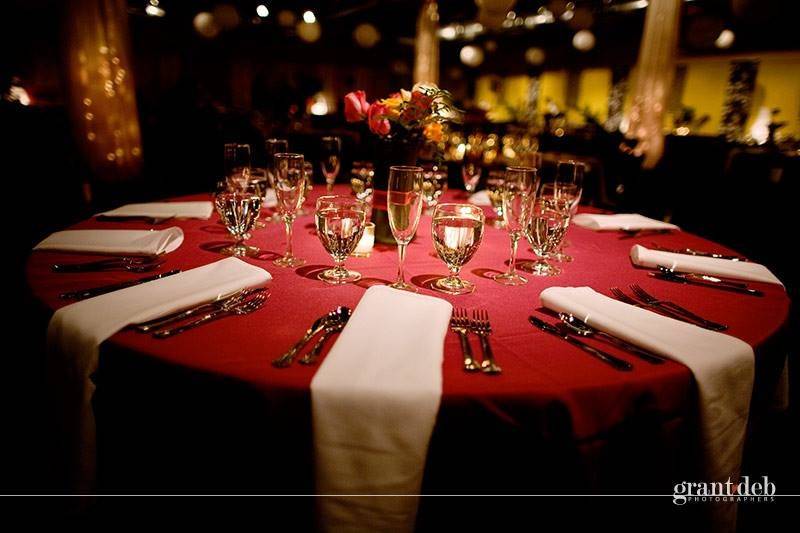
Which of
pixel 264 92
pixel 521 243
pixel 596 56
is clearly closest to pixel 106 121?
pixel 264 92

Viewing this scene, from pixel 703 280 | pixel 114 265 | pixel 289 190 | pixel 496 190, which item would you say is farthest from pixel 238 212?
pixel 703 280

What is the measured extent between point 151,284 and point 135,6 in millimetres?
14514

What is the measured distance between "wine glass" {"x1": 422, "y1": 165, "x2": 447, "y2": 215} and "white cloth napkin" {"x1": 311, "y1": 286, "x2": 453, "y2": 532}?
112 centimetres

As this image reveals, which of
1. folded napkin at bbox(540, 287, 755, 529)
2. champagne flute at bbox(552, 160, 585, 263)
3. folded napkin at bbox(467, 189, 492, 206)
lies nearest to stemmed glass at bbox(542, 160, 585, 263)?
champagne flute at bbox(552, 160, 585, 263)

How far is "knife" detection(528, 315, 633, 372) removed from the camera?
2.97 feet

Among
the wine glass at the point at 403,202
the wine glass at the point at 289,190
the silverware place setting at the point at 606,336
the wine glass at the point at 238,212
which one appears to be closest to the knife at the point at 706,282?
the silverware place setting at the point at 606,336

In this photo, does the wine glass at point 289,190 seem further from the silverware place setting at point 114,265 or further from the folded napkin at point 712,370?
the folded napkin at point 712,370

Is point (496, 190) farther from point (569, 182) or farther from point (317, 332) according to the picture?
point (317, 332)

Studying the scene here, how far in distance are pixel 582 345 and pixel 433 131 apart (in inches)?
35.4

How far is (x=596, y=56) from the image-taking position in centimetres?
1352

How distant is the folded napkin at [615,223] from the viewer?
2.02 m

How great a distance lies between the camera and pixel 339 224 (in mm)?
1231

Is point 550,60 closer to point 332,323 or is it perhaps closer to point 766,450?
point 766,450

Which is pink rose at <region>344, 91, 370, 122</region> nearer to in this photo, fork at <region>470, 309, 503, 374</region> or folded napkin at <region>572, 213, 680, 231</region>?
fork at <region>470, 309, 503, 374</region>
